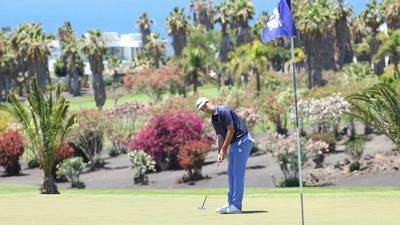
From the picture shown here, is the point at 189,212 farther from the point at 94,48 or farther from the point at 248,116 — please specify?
the point at 94,48

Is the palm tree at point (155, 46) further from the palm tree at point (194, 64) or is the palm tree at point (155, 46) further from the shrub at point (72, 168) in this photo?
the shrub at point (72, 168)

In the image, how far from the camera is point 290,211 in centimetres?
1336

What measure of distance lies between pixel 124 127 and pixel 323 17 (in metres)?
21.9

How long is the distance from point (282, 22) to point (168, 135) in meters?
35.0

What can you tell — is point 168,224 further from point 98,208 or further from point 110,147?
point 110,147

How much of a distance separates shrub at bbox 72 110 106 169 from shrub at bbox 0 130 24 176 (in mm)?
3408

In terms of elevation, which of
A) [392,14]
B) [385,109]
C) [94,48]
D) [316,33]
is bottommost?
[385,109]

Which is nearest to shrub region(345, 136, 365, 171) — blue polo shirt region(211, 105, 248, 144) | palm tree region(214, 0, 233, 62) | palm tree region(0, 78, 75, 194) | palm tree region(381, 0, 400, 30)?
palm tree region(0, 78, 75, 194)

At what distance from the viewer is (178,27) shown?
381 feet

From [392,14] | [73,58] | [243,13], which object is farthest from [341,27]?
[73,58]

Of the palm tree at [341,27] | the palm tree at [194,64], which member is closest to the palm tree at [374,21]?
the palm tree at [341,27]

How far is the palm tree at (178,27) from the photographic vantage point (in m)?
116

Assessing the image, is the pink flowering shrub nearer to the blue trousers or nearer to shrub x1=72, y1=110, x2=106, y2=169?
shrub x1=72, y1=110, x2=106, y2=169

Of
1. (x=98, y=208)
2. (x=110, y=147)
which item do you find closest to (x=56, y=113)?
(x=98, y=208)
